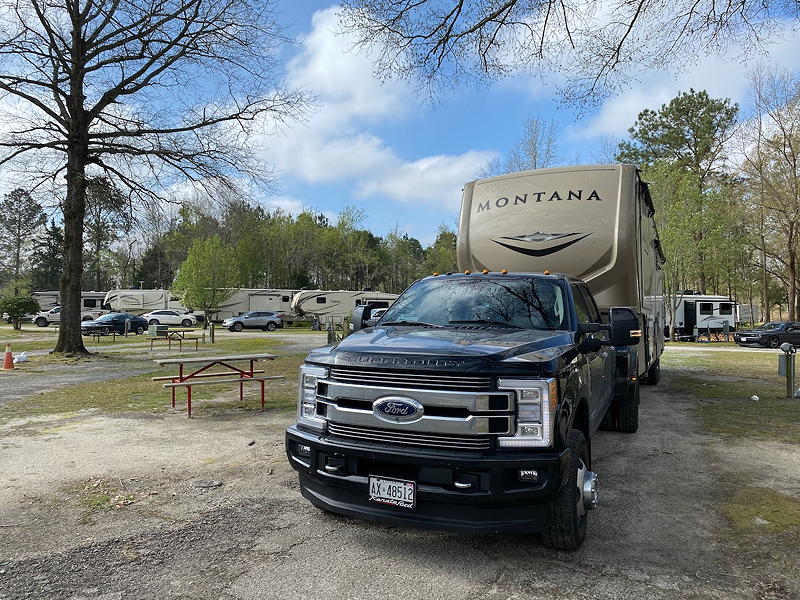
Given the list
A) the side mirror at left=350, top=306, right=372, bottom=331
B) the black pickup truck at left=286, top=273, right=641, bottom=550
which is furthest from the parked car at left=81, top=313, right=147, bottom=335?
the black pickup truck at left=286, top=273, right=641, bottom=550

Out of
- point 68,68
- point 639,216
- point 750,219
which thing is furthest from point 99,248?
point 639,216

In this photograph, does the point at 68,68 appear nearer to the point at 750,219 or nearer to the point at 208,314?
the point at 208,314

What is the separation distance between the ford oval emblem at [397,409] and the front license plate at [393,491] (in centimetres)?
36

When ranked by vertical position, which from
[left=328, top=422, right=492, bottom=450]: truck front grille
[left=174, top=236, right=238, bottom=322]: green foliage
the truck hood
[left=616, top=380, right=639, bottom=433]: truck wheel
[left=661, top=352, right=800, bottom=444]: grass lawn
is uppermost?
[left=174, top=236, right=238, bottom=322]: green foliage

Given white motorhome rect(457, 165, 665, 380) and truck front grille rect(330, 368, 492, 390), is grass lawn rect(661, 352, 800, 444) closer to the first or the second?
white motorhome rect(457, 165, 665, 380)

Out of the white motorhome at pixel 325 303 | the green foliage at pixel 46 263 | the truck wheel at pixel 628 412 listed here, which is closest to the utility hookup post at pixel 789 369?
the truck wheel at pixel 628 412

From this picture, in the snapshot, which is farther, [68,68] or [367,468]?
[68,68]

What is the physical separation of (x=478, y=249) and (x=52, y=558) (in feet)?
19.5

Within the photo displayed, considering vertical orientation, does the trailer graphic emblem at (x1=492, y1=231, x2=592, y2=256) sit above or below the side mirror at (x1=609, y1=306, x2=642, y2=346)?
above

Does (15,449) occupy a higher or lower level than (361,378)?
lower

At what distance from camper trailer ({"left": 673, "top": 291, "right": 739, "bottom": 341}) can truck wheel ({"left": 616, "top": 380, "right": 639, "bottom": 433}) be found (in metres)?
30.8

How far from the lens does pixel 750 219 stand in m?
34.9

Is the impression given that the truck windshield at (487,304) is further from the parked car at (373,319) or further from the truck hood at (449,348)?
the parked car at (373,319)

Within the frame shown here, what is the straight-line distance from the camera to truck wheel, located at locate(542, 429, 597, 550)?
352 cm
